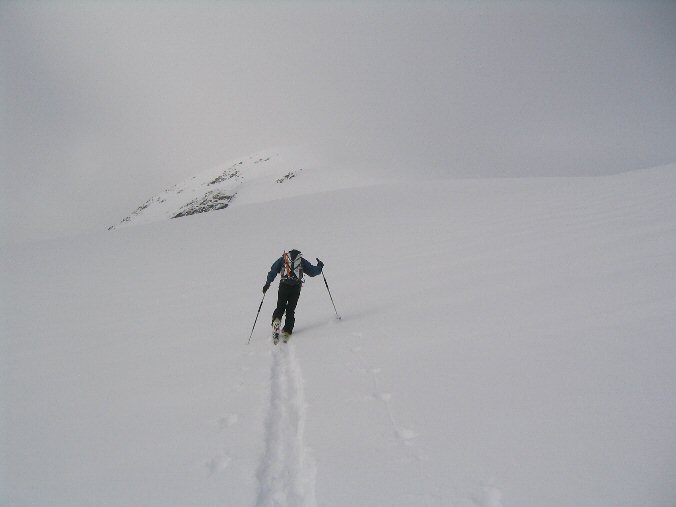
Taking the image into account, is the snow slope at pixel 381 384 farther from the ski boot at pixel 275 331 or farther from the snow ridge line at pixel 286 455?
the ski boot at pixel 275 331

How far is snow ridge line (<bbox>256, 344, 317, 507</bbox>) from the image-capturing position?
8.87 ft

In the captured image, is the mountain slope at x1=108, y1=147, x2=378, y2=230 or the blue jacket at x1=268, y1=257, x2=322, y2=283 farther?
the mountain slope at x1=108, y1=147, x2=378, y2=230

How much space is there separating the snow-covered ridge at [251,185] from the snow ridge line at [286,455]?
41.9m

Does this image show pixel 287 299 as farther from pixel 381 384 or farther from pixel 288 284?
pixel 381 384

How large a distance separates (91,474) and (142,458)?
36 cm

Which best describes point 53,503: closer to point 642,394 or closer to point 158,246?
point 642,394

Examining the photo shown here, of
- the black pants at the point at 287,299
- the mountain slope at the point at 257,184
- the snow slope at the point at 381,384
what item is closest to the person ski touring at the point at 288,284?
the black pants at the point at 287,299

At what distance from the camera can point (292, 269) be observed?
6738mm

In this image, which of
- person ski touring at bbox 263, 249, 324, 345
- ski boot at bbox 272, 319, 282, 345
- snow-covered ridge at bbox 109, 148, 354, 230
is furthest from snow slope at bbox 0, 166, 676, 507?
snow-covered ridge at bbox 109, 148, 354, 230

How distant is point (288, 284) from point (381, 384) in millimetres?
3010

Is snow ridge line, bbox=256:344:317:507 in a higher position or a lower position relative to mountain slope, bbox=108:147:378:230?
lower

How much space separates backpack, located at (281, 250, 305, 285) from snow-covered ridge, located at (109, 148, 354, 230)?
129 ft

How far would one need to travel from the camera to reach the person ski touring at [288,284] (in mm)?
6469

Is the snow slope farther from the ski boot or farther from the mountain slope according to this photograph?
the mountain slope
